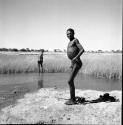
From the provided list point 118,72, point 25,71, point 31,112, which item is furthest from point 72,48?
point 25,71

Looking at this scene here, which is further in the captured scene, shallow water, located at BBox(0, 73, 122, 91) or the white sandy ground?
shallow water, located at BBox(0, 73, 122, 91)

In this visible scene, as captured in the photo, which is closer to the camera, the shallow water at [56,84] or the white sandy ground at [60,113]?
the white sandy ground at [60,113]

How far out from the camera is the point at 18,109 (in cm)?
686

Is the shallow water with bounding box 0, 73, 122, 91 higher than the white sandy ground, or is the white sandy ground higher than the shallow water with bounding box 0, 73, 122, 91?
the white sandy ground

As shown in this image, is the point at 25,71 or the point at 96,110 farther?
the point at 25,71

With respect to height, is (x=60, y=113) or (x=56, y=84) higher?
(x=60, y=113)

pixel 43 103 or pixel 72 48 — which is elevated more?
pixel 72 48

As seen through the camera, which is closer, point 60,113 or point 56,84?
point 60,113

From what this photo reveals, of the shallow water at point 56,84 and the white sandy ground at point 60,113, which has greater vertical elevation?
the white sandy ground at point 60,113

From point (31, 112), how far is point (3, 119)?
34.6 inches

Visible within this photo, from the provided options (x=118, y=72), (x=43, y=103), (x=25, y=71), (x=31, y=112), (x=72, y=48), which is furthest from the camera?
(x=25, y=71)

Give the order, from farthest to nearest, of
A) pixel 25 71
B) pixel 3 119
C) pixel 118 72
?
1. pixel 25 71
2. pixel 118 72
3. pixel 3 119

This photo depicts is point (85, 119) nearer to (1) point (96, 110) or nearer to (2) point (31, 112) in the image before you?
(1) point (96, 110)

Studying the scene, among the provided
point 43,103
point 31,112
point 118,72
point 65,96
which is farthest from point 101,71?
point 31,112
